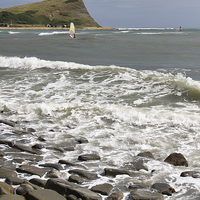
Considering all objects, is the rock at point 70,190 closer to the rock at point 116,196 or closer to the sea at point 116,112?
the rock at point 116,196

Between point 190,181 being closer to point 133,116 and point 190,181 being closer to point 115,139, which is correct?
point 115,139

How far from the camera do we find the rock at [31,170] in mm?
3972

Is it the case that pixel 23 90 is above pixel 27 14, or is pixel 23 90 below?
below

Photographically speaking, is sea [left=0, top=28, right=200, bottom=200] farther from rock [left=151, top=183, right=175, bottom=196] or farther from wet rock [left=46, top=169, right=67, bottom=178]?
wet rock [left=46, top=169, right=67, bottom=178]

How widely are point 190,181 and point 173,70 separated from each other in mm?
10550

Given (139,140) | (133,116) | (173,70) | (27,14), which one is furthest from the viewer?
(27,14)

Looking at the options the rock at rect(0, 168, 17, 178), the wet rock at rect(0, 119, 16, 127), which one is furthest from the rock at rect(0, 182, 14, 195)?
the wet rock at rect(0, 119, 16, 127)

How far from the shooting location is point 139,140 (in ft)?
19.2

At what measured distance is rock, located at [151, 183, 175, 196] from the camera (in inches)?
143

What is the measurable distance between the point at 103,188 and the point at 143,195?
1.86 ft

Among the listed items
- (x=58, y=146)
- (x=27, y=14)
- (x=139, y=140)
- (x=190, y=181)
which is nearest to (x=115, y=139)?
(x=139, y=140)

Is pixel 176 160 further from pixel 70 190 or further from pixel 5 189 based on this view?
pixel 5 189

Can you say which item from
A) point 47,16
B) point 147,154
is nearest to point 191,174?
point 147,154

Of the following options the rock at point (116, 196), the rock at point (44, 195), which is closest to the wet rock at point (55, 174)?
the rock at point (44, 195)
